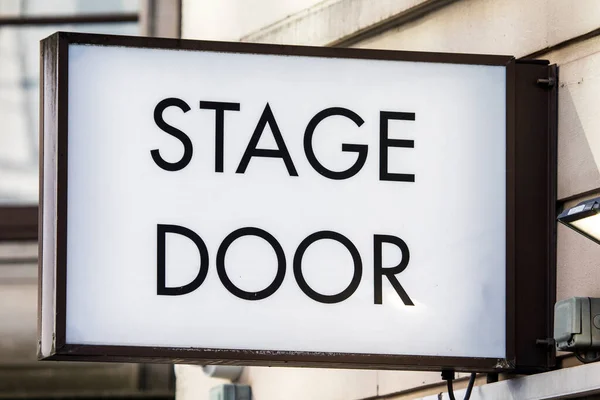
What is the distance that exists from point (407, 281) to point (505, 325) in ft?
1.07

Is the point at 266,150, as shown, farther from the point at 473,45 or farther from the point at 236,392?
the point at 236,392

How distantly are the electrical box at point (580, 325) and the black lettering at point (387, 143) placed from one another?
1.95 ft

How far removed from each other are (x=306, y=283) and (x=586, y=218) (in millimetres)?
850

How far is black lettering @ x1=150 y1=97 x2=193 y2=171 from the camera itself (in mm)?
4074

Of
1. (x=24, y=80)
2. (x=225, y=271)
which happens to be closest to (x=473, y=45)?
(x=225, y=271)

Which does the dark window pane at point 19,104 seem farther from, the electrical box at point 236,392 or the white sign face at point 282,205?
the white sign face at point 282,205

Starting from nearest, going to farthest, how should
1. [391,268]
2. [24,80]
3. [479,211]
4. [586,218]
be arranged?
1. [586,218]
2. [391,268]
3. [479,211]
4. [24,80]

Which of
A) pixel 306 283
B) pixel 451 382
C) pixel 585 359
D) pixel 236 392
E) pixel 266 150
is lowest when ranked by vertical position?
pixel 236 392

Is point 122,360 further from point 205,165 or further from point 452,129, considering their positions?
point 452,129

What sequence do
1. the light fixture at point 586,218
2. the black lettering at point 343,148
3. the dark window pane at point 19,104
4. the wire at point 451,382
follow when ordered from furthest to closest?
the dark window pane at point 19,104 < the wire at point 451,382 < the black lettering at point 343,148 < the light fixture at point 586,218

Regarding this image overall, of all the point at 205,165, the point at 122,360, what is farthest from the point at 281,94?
the point at 122,360

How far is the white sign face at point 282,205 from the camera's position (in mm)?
3992

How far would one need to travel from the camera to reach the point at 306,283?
4.07 meters

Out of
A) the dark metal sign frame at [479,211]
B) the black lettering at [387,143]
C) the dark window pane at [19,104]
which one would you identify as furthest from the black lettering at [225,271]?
the dark window pane at [19,104]
